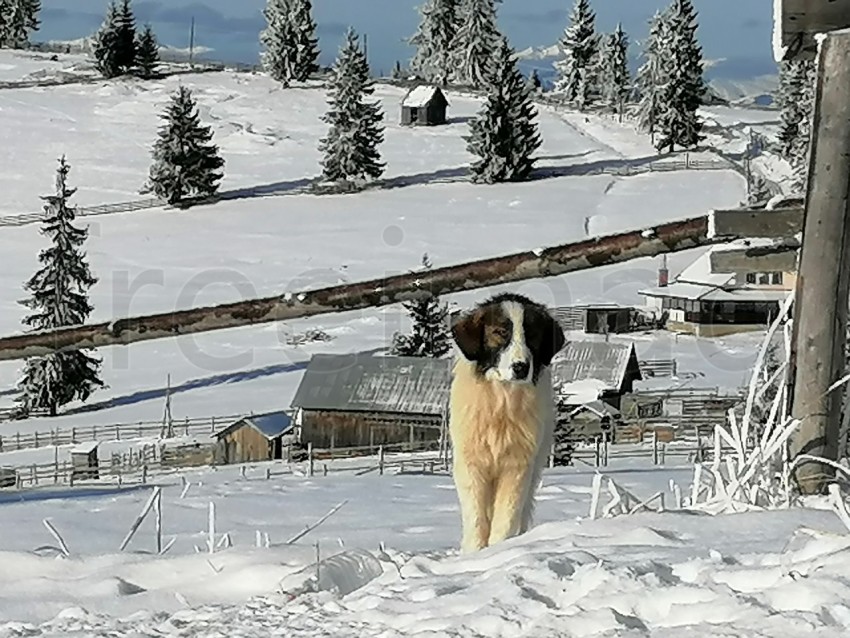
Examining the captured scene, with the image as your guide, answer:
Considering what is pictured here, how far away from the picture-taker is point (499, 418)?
15.9 ft

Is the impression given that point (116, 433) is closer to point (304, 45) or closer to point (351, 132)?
point (351, 132)

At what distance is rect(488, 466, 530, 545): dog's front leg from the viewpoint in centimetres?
486

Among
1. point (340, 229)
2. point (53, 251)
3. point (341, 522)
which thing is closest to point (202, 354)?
point (53, 251)

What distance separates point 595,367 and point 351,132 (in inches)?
1275

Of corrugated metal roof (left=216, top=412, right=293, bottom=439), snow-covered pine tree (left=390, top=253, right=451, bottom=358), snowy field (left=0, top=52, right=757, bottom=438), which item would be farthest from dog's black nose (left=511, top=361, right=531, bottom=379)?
snow-covered pine tree (left=390, top=253, right=451, bottom=358)

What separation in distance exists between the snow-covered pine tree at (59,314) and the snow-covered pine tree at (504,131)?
28.3 meters

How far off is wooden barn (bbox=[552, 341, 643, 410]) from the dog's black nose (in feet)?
105

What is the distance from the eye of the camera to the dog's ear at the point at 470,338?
491 centimetres

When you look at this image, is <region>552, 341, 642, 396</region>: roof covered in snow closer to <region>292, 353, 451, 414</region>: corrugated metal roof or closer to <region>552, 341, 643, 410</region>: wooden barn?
<region>552, 341, 643, 410</region>: wooden barn

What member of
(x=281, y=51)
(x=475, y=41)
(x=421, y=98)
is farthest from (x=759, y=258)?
(x=475, y=41)

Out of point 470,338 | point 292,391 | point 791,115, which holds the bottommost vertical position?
point 292,391

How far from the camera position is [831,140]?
13.8 feet

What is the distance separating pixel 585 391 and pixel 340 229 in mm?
24843

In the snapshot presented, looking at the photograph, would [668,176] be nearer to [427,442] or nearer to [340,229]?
[340,229]
